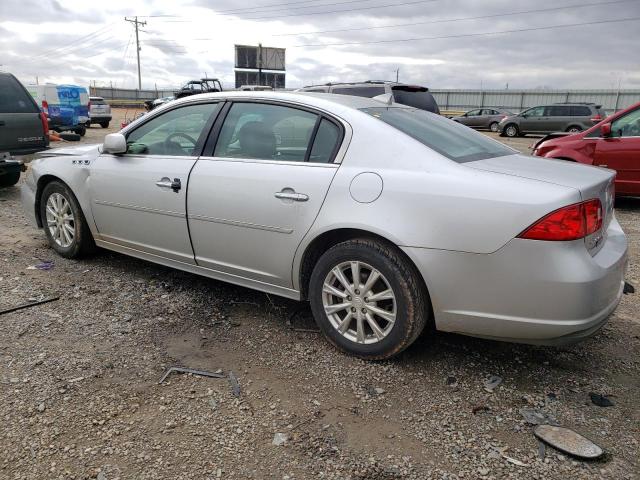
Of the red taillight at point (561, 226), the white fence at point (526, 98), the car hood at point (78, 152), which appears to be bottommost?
the red taillight at point (561, 226)

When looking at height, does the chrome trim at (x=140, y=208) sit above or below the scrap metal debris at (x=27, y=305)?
above

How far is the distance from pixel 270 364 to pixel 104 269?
2.25 m

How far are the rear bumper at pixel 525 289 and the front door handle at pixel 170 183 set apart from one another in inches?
69.2

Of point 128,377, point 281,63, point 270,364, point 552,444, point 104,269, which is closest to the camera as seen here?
point 552,444

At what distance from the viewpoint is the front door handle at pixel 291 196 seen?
122 inches

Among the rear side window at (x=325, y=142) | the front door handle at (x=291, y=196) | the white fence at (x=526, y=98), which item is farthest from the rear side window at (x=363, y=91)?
the white fence at (x=526, y=98)

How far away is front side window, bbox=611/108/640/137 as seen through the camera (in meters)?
7.46

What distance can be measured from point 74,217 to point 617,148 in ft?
23.3

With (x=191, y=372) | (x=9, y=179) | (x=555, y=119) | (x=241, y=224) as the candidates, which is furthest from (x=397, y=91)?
(x=555, y=119)

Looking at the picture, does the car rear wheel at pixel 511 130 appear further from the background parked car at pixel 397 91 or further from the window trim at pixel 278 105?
the window trim at pixel 278 105

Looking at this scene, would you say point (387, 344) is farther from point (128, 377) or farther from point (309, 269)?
point (128, 377)

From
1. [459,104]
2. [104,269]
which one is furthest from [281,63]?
[104,269]

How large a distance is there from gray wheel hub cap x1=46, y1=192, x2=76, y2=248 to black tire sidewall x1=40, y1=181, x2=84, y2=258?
0.11 feet

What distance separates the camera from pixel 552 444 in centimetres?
239
